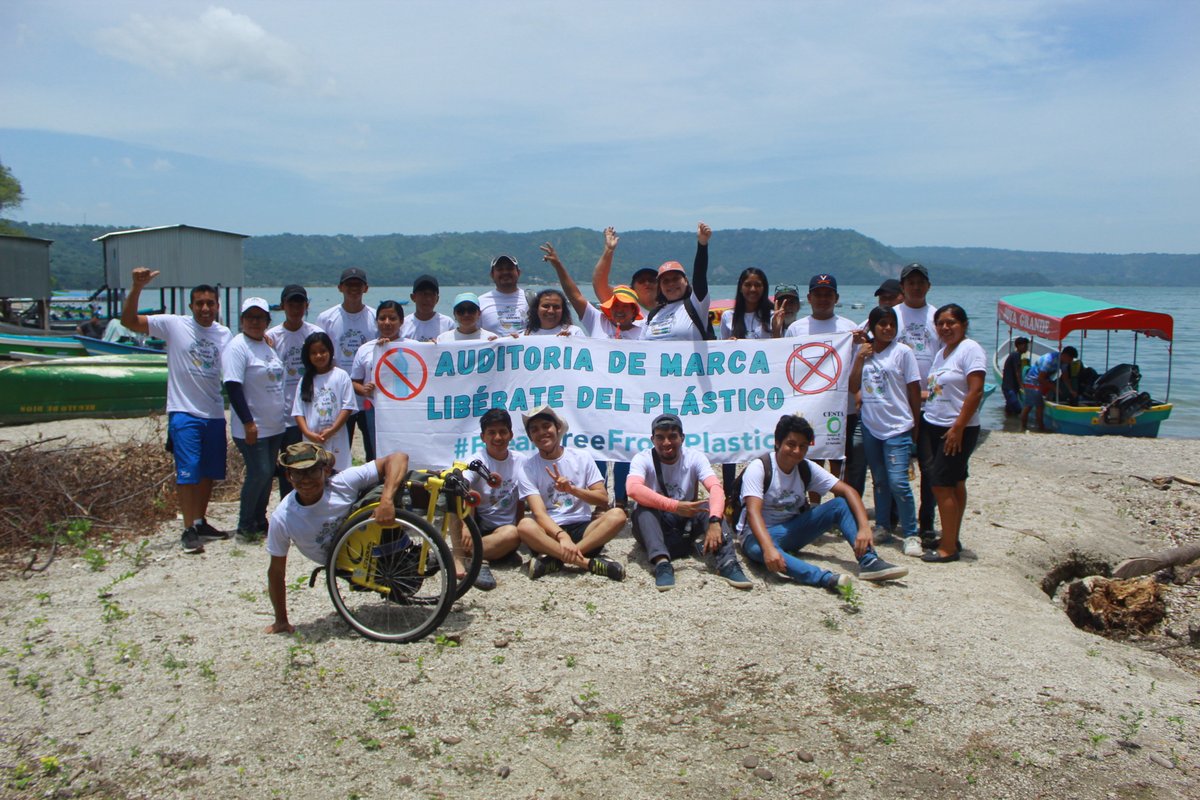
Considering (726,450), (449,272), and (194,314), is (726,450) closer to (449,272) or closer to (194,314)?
(194,314)

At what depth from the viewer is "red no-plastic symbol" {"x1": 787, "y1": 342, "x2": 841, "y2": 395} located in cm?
711

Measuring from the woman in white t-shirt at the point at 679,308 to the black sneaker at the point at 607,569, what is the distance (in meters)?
2.17

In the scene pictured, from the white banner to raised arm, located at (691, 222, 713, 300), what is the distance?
0.47m

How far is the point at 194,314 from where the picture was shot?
264 inches

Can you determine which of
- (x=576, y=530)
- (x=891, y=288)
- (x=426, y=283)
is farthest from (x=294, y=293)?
(x=891, y=288)

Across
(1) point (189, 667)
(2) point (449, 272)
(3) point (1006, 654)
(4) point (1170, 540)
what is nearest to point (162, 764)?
(1) point (189, 667)

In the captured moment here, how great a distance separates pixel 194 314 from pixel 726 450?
4.37 meters

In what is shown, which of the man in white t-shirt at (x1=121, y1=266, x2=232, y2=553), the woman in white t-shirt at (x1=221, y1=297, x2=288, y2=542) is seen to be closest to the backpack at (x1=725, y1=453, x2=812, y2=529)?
the woman in white t-shirt at (x1=221, y1=297, x2=288, y2=542)

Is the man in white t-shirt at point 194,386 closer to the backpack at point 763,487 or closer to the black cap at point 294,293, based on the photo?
the black cap at point 294,293

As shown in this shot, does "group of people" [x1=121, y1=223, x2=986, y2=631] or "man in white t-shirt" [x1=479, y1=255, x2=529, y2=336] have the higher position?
"man in white t-shirt" [x1=479, y1=255, x2=529, y2=336]

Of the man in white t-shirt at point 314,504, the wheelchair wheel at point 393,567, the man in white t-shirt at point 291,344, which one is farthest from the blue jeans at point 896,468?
the man in white t-shirt at point 291,344

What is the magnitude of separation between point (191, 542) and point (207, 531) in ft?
0.82

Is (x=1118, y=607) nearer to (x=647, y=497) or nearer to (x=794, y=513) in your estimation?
(x=794, y=513)

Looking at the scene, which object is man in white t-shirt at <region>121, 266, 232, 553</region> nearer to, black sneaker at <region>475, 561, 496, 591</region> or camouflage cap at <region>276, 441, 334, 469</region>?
camouflage cap at <region>276, 441, 334, 469</region>
